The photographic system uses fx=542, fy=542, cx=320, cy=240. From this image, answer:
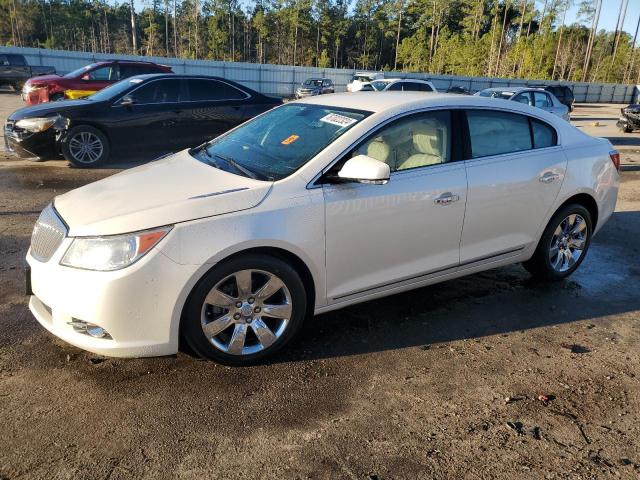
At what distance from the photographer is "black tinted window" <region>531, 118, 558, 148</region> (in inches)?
176

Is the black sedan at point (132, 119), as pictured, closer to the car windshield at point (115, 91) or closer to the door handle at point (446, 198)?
the car windshield at point (115, 91)

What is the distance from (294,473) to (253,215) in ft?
4.53

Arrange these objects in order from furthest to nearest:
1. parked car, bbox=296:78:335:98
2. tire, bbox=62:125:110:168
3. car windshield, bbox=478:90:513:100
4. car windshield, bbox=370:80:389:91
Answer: parked car, bbox=296:78:335:98
car windshield, bbox=370:80:389:91
car windshield, bbox=478:90:513:100
tire, bbox=62:125:110:168

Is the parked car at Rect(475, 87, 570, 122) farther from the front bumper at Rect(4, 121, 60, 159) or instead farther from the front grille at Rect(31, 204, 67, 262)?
the front grille at Rect(31, 204, 67, 262)

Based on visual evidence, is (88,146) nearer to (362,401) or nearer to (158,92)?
(158,92)

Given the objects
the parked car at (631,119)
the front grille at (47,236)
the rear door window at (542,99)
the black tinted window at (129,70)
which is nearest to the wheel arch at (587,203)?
the front grille at (47,236)

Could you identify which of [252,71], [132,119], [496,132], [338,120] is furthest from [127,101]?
[252,71]

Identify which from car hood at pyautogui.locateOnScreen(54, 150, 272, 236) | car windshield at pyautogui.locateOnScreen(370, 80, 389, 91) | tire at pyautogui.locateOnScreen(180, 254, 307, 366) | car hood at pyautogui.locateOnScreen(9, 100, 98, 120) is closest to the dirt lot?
tire at pyautogui.locateOnScreen(180, 254, 307, 366)

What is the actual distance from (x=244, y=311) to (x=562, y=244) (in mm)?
3065

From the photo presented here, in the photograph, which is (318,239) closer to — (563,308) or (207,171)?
(207,171)

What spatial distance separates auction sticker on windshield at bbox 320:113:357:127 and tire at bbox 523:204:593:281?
2055 millimetres

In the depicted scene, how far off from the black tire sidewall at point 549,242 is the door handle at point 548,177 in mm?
358

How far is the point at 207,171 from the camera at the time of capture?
3.65 meters

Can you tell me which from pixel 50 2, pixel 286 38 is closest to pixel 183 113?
pixel 286 38
